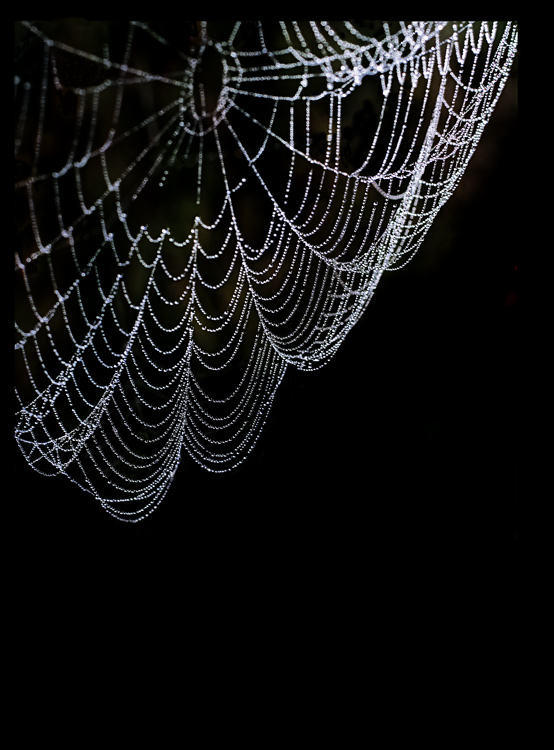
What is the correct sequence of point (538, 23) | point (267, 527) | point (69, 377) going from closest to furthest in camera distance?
point (538, 23) < point (69, 377) < point (267, 527)

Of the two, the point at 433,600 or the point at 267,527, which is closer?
the point at 433,600

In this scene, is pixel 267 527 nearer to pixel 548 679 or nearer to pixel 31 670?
pixel 31 670

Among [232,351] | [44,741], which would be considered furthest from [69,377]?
[44,741]

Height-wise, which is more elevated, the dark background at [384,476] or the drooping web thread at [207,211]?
the drooping web thread at [207,211]

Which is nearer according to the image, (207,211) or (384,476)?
(207,211)

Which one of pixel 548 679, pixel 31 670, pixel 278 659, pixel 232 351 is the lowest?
pixel 278 659
